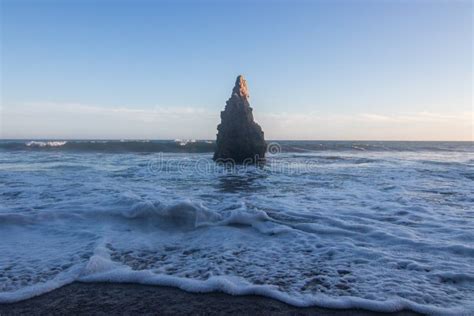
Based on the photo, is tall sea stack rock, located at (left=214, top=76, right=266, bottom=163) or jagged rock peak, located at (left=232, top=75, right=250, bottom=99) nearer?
tall sea stack rock, located at (left=214, top=76, right=266, bottom=163)

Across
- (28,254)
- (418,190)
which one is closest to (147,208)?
(28,254)

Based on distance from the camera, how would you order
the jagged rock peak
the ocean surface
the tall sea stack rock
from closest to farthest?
the ocean surface
the tall sea stack rock
the jagged rock peak

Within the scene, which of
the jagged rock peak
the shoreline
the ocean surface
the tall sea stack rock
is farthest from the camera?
the jagged rock peak

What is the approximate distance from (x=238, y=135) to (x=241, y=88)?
3625mm

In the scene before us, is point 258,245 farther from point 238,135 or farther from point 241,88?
point 241,88

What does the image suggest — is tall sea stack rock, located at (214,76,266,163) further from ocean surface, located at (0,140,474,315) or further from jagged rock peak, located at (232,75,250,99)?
ocean surface, located at (0,140,474,315)

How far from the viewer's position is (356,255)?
4.18m

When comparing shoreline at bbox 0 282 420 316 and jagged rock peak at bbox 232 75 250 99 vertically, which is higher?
jagged rock peak at bbox 232 75 250 99

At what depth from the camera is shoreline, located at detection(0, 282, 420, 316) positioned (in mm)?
2881

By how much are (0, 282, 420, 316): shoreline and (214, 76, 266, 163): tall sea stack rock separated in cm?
1702

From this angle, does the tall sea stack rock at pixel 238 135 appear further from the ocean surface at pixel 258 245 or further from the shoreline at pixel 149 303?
the shoreline at pixel 149 303

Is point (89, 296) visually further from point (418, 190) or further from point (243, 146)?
point (243, 146)

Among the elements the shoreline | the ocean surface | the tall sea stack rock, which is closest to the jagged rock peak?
the tall sea stack rock

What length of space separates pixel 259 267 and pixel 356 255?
128 centimetres
